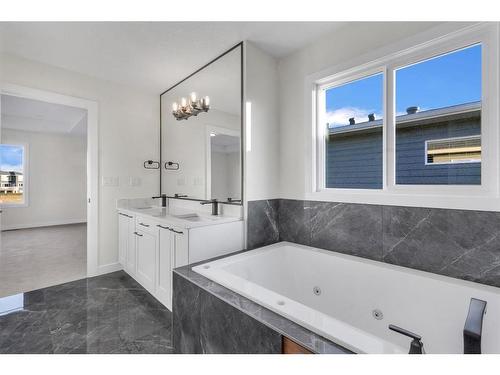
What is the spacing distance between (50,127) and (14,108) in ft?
4.75

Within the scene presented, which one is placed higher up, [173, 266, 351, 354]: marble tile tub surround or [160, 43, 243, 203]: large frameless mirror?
[160, 43, 243, 203]: large frameless mirror

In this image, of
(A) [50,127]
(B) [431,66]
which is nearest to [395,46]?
(B) [431,66]

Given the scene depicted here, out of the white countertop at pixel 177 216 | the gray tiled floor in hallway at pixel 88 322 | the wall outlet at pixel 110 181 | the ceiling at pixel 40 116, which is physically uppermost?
the ceiling at pixel 40 116

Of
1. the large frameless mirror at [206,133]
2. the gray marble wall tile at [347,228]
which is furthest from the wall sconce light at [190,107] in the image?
the gray marble wall tile at [347,228]

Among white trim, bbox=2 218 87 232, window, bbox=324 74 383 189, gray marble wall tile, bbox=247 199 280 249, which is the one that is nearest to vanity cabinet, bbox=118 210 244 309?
gray marble wall tile, bbox=247 199 280 249

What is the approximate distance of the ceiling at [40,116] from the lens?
14.2 ft

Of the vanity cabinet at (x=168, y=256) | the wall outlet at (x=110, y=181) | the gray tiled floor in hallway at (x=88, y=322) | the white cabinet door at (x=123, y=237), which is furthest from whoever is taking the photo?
the wall outlet at (x=110, y=181)

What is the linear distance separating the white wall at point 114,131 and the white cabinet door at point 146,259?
717 mm

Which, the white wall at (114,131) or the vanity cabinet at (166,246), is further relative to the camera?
the white wall at (114,131)

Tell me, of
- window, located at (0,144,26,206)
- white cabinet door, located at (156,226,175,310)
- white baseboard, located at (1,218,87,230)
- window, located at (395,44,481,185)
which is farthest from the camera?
window, located at (0,144,26,206)

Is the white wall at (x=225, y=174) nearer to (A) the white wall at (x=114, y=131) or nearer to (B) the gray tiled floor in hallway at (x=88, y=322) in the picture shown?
(B) the gray tiled floor in hallway at (x=88, y=322)

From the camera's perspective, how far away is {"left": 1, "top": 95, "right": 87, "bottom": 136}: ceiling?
4.34 metres

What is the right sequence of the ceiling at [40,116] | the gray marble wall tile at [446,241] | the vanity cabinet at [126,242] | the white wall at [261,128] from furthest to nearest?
the ceiling at [40,116] < the vanity cabinet at [126,242] < the white wall at [261,128] < the gray marble wall tile at [446,241]

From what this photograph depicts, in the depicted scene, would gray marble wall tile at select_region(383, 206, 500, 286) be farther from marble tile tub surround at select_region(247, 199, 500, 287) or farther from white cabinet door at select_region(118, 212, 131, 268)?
white cabinet door at select_region(118, 212, 131, 268)
